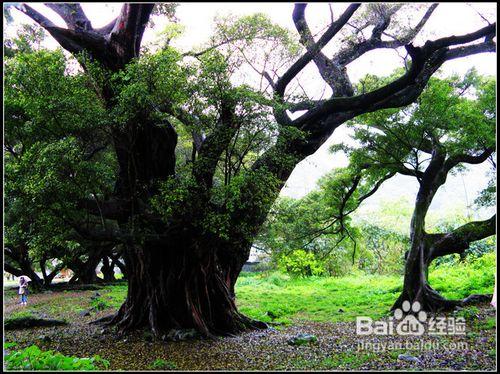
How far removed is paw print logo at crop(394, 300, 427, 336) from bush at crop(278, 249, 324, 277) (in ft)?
32.1

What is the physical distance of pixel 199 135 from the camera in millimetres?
8219

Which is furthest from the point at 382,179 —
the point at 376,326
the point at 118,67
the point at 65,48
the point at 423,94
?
the point at 65,48

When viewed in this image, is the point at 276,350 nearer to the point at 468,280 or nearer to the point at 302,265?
the point at 468,280

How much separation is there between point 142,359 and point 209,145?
3658mm

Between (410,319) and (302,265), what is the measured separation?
467 inches

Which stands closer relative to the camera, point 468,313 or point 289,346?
point 289,346

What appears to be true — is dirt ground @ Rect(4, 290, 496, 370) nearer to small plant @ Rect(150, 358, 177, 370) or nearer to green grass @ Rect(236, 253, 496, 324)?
small plant @ Rect(150, 358, 177, 370)

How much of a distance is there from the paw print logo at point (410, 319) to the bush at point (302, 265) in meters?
9.77

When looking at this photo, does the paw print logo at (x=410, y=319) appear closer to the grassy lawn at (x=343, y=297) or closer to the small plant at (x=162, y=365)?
the grassy lawn at (x=343, y=297)

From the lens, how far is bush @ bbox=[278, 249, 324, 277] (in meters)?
20.6

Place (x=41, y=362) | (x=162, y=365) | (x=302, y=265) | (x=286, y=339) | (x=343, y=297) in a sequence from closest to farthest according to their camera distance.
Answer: (x=41, y=362) → (x=162, y=365) → (x=286, y=339) → (x=343, y=297) → (x=302, y=265)

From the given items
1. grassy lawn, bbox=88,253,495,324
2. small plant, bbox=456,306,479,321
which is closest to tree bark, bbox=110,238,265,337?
grassy lawn, bbox=88,253,495,324

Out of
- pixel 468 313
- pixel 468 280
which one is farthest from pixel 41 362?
pixel 468 280

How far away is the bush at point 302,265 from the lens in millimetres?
20562
